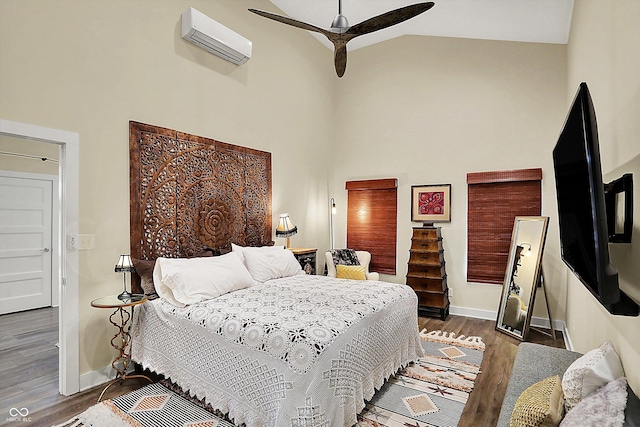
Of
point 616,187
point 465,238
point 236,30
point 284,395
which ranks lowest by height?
point 284,395

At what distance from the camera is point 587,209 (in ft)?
4.20

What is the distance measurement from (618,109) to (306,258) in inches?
141

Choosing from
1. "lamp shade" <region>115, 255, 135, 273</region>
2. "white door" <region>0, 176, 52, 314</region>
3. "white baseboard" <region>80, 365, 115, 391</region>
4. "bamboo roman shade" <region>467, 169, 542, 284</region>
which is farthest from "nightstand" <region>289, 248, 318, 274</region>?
"white door" <region>0, 176, 52, 314</region>

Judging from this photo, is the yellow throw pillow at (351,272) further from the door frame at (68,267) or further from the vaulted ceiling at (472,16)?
the vaulted ceiling at (472,16)

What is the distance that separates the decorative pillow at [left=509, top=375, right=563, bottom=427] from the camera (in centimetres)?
130

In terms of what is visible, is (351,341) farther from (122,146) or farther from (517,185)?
(517,185)

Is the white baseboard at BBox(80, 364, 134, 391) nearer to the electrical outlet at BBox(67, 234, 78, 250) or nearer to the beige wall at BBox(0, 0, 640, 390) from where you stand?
the beige wall at BBox(0, 0, 640, 390)

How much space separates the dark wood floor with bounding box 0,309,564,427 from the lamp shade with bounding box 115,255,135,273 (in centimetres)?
93

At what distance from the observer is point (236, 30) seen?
405cm

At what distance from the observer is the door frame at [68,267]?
8.61 ft

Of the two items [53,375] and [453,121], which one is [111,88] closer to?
[53,375]

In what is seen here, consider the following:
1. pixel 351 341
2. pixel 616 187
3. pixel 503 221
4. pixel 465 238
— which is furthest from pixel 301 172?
pixel 616 187

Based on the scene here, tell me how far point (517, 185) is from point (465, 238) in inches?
37.5

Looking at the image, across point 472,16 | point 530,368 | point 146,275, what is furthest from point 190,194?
point 472,16
